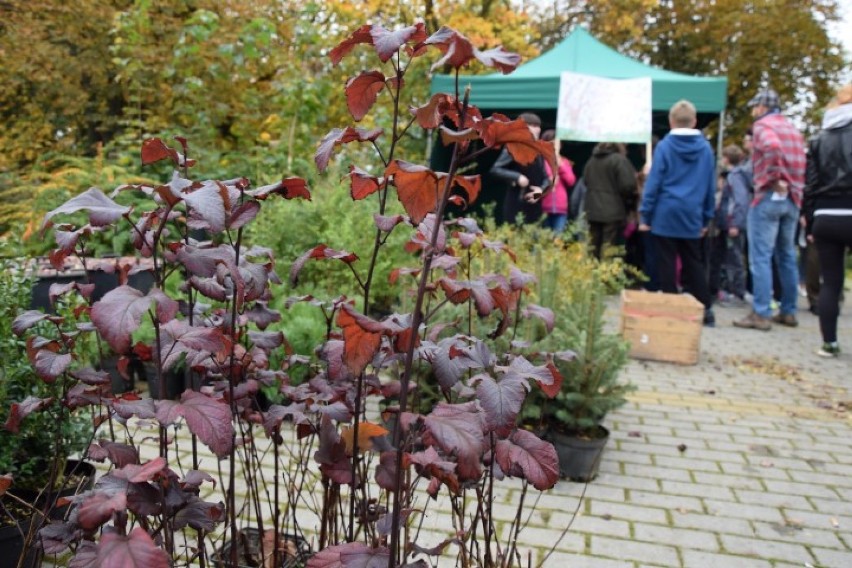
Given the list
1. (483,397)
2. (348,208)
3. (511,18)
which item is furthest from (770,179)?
(511,18)

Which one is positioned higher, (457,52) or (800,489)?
(457,52)

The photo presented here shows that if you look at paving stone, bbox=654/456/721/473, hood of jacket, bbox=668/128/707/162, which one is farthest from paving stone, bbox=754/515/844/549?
hood of jacket, bbox=668/128/707/162

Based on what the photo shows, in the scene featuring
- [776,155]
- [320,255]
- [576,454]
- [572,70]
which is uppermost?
[572,70]

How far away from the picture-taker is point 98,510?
1129 mm

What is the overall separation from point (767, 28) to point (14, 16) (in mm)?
20102

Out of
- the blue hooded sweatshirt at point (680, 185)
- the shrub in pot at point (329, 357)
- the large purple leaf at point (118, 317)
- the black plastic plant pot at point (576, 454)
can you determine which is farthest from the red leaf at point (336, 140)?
the blue hooded sweatshirt at point (680, 185)

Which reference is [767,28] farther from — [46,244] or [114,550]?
[114,550]

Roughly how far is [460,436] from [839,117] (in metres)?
5.74

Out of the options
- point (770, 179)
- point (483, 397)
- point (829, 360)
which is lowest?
point (829, 360)

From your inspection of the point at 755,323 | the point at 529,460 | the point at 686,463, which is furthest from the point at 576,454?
the point at 755,323

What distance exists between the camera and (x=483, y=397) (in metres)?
1.34

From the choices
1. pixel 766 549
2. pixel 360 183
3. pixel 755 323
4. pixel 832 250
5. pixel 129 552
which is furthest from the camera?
pixel 755 323

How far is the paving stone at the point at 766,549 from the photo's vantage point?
8.73ft

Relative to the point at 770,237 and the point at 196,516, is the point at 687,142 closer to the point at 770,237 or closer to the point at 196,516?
the point at 770,237
